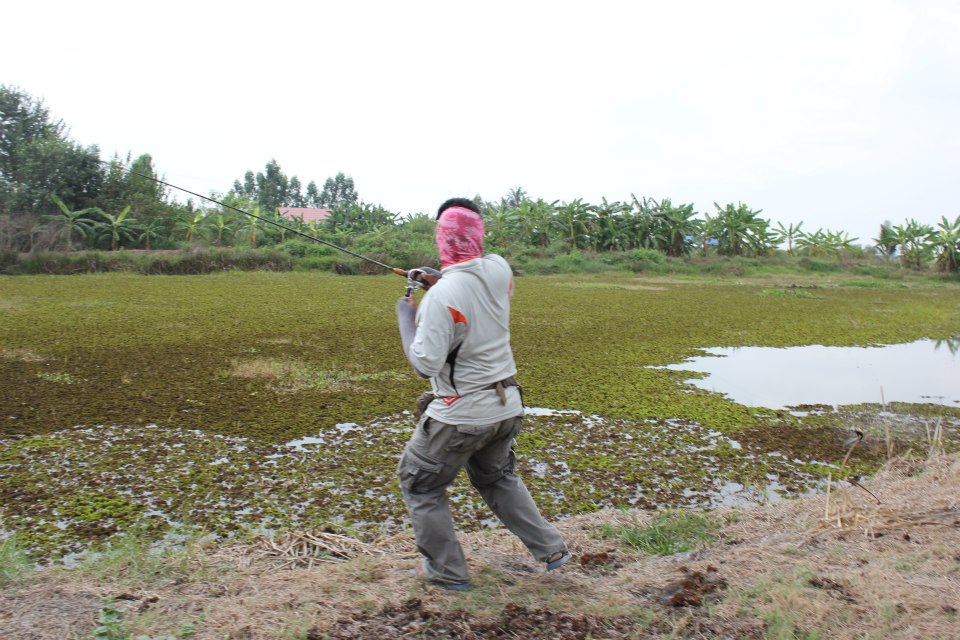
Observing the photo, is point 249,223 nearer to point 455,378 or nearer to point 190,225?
point 190,225

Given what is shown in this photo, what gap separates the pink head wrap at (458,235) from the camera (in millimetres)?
2648

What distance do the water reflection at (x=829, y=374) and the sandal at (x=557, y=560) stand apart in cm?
417

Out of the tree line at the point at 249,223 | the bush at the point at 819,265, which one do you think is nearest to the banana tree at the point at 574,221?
the tree line at the point at 249,223

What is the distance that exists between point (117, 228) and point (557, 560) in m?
23.8

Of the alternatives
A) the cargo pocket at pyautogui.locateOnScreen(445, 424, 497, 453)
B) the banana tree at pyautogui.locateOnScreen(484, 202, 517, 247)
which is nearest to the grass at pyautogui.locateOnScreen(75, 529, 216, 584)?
the cargo pocket at pyautogui.locateOnScreen(445, 424, 497, 453)

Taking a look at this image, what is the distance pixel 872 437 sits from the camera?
552cm

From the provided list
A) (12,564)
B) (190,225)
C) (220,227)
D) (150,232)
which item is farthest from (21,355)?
(220,227)

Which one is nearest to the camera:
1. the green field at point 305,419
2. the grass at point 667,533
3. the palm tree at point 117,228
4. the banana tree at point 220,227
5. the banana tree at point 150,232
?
the grass at point 667,533

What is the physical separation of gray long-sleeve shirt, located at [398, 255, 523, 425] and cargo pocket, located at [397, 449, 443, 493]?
152mm

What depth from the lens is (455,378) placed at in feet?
8.50

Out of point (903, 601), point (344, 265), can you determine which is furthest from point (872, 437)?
point (344, 265)

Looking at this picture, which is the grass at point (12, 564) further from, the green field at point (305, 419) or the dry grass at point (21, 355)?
the dry grass at point (21, 355)

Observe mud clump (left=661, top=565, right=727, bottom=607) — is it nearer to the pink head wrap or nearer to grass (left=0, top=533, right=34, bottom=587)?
the pink head wrap

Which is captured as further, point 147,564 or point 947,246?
point 947,246
